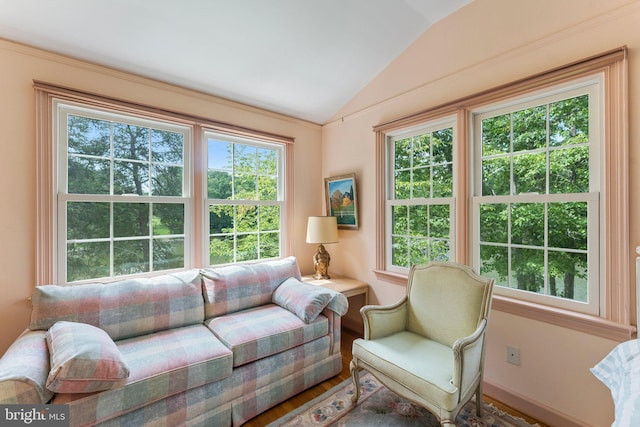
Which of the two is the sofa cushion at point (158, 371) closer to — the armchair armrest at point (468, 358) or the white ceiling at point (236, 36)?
the armchair armrest at point (468, 358)

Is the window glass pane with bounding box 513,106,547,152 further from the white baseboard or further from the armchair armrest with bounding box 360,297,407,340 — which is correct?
the white baseboard

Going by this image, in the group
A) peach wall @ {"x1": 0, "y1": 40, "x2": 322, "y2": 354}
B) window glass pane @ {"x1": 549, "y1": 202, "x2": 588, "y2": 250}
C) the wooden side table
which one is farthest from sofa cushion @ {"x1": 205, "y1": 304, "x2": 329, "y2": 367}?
window glass pane @ {"x1": 549, "y1": 202, "x2": 588, "y2": 250}

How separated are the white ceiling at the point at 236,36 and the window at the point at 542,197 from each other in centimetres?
107

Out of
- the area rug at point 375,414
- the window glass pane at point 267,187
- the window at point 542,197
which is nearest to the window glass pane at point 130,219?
the window glass pane at point 267,187

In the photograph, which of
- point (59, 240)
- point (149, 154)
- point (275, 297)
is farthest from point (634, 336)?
point (59, 240)

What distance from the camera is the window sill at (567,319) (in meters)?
1.46

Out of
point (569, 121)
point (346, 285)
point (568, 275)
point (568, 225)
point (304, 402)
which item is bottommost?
point (304, 402)

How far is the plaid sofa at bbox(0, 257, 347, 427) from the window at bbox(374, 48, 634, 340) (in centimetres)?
115

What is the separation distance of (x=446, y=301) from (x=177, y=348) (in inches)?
69.8

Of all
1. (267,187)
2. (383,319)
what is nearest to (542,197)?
(383,319)

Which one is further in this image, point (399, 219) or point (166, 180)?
point (399, 219)

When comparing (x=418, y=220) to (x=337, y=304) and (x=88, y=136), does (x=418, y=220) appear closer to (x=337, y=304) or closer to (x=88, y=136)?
(x=337, y=304)

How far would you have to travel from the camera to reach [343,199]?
3104mm

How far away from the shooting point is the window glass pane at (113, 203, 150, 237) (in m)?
2.19
